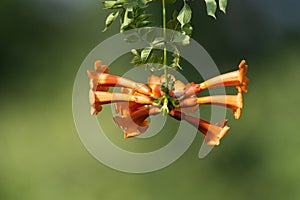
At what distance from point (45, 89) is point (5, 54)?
19.1 inches

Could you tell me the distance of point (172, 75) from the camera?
53.7 inches

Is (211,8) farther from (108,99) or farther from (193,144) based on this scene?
(193,144)


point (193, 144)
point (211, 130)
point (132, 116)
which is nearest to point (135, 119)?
point (132, 116)

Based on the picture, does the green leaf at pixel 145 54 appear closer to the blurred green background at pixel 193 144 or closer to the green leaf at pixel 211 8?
the green leaf at pixel 211 8

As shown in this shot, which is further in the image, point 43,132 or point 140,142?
point 43,132

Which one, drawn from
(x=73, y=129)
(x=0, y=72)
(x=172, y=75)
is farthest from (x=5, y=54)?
(x=172, y=75)

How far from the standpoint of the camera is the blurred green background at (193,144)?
414 centimetres

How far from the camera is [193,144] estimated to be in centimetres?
411

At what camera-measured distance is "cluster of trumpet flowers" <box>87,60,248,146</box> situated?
4.20 ft

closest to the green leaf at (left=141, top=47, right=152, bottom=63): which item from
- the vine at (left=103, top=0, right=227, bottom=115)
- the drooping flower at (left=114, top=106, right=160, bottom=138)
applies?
the vine at (left=103, top=0, right=227, bottom=115)

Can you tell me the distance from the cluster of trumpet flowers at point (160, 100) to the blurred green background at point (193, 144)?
266 cm

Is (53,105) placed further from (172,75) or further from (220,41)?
(172,75)

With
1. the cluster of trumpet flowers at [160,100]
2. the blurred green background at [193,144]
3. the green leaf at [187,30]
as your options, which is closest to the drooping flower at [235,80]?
the cluster of trumpet flowers at [160,100]

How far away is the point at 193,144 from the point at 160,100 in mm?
2846
